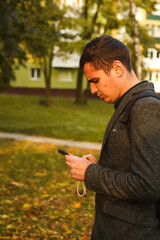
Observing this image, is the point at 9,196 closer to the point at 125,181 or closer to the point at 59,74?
the point at 125,181

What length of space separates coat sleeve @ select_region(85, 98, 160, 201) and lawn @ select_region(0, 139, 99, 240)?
3.31 meters

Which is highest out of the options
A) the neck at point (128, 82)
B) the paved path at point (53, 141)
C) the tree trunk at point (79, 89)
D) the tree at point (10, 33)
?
the neck at point (128, 82)

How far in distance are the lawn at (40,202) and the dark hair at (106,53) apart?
11.2 feet

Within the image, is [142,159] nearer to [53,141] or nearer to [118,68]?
[118,68]

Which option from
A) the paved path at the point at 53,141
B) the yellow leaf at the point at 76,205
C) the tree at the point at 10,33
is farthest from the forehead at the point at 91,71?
the paved path at the point at 53,141

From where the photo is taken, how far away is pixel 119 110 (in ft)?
5.60

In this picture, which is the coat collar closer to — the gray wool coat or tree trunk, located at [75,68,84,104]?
the gray wool coat

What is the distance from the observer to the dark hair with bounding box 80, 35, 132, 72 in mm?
Answer: 1703

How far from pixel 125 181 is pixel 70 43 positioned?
64.8ft

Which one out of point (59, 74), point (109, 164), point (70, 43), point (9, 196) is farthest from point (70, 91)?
point (109, 164)

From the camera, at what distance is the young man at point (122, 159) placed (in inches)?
59.6

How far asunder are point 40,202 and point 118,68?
4.60m

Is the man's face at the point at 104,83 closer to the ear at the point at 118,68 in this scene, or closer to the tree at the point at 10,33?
the ear at the point at 118,68

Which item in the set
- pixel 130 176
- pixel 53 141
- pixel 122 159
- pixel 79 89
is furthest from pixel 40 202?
pixel 79 89
